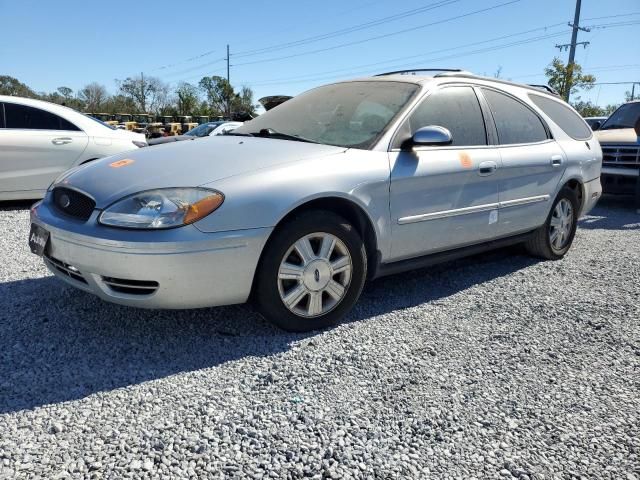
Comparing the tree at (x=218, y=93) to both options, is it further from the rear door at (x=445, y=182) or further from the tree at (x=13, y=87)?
the rear door at (x=445, y=182)

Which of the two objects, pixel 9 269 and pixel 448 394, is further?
pixel 9 269

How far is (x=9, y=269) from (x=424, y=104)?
3417mm


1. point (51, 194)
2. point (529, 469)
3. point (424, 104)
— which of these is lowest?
point (529, 469)

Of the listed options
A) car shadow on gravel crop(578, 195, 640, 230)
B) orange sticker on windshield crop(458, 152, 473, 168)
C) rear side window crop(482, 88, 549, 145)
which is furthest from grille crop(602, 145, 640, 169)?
orange sticker on windshield crop(458, 152, 473, 168)

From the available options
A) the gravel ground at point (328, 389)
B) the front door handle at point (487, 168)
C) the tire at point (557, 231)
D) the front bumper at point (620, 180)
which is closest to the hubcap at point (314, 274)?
the gravel ground at point (328, 389)

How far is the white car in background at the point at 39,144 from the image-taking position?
6594 millimetres

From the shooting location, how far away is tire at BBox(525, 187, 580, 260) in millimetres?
4785

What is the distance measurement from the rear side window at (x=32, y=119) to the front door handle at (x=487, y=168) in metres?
5.57

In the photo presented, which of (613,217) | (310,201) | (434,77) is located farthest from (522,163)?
(613,217)

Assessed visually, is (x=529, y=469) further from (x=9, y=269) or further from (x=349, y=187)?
(x=9, y=269)

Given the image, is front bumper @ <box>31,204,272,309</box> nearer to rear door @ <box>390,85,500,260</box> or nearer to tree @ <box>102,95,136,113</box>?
rear door @ <box>390,85,500,260</box>

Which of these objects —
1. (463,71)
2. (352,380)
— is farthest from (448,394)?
(463,71)

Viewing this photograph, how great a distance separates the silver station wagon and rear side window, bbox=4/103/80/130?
407 cm

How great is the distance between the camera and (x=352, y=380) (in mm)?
2594
